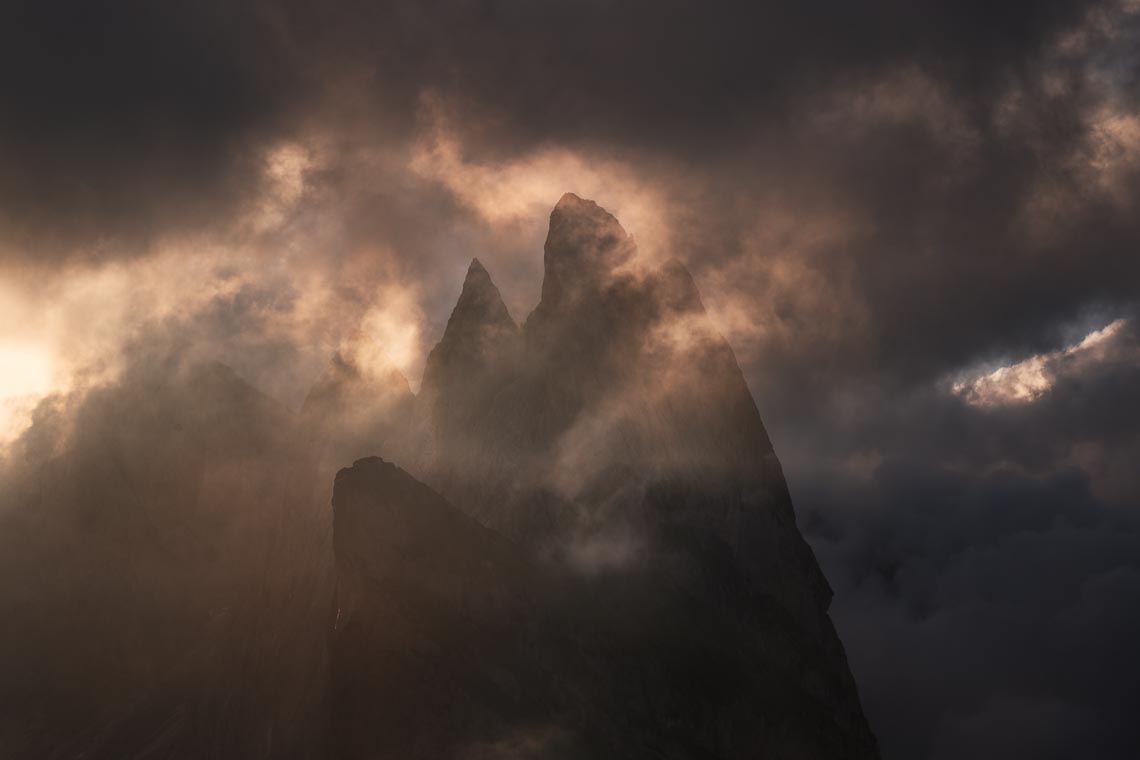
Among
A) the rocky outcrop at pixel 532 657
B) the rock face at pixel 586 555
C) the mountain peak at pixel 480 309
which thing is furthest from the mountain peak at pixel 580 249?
the rocky outcrop at pixel 532 657

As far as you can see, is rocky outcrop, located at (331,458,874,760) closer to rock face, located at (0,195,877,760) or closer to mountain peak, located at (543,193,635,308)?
rock face, located at (0,195,877,760)

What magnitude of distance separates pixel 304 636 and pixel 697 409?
3423 inches

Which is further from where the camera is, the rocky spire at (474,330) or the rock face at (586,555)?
the rocky spire at (474,330)

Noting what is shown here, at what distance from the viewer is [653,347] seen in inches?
7347

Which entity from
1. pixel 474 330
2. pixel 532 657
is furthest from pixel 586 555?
pixel 474 330

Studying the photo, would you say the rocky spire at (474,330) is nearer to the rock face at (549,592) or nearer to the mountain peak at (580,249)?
the rock face at (549,592)

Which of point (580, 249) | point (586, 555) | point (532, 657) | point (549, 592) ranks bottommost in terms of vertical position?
point (532, 657)

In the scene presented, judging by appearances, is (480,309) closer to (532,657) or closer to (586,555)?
(586,555)

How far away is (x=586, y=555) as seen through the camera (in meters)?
162

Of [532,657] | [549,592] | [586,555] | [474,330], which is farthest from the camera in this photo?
[474,330]

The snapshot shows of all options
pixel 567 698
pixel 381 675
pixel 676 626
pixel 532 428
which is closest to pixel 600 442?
pixel 532 428

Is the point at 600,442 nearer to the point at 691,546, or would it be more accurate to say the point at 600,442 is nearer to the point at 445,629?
the point at 691,546

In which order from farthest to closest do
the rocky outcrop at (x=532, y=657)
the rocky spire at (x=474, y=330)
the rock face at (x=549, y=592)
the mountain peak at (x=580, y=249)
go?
1. the rocky spire at (x=474, y=330)
2. the mountain peak at (x=580, y=249)
3. the rock face at (x=549, y=592)
4. the rocky outcrop at (x=532, y=657)

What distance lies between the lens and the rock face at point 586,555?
445ft
